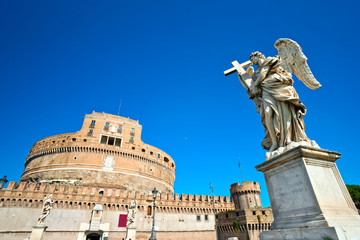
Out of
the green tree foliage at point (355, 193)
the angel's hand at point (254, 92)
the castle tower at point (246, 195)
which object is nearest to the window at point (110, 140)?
the castle tower at point (246, 195)

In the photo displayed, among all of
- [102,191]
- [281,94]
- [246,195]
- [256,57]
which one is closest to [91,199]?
[102,191]

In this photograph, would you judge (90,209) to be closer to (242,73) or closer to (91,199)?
(91,199)

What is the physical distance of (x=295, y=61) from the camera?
14.0 feet

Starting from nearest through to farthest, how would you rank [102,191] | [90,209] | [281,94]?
[281,94] → [90,209] → [102,191]

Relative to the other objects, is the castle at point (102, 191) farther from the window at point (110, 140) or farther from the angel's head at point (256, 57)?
the angel's head at point (256, 57)

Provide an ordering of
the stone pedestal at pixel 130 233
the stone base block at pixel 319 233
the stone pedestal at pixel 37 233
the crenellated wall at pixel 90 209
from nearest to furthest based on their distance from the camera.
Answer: the stone base block at pixel 319 233 < the stone pedestal at pixel 37 233 < the stone pedestal at pixel 130 233 < the crenellated wall at pixel 90 209

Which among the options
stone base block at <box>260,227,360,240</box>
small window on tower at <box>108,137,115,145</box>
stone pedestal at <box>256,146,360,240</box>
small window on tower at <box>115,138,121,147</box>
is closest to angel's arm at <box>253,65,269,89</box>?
stone pedestal at <box>256,146,360,240</box>

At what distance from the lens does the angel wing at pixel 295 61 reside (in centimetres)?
407

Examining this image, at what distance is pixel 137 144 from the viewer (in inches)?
1793

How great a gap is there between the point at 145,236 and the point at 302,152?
32.5 metres

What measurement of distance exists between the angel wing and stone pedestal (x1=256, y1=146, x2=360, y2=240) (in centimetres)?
172

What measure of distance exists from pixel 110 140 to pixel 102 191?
43.7 feet

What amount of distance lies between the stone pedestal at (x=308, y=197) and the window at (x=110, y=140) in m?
43.8

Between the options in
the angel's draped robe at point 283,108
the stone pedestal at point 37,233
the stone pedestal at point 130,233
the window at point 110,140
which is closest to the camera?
the angel's draped robe at point 283,108
